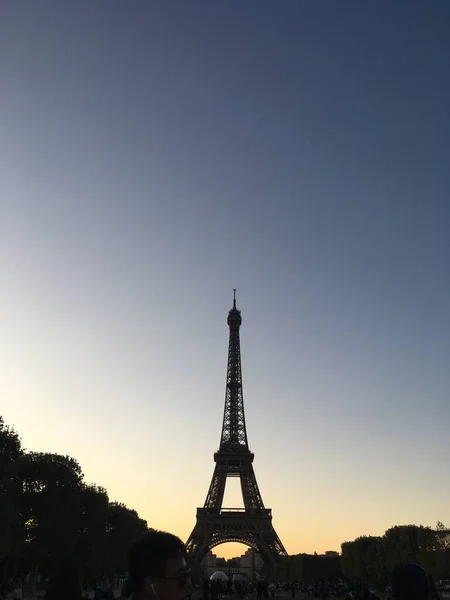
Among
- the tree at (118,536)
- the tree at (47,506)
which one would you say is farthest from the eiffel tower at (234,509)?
the tree at (47,506)

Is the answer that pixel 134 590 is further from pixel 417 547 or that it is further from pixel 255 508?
pixel 255 508

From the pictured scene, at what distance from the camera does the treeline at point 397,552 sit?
75000 mm

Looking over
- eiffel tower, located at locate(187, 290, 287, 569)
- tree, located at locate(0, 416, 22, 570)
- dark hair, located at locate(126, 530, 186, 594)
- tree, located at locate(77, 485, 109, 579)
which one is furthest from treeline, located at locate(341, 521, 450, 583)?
dark hair, located at locate(126, 530, 186, 594)

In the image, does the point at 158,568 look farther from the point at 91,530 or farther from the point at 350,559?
the point at 350,559

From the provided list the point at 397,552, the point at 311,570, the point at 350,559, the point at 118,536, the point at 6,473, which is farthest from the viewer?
the point at 311,570

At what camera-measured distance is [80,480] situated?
65.9 m

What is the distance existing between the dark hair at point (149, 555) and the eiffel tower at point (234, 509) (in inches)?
4194

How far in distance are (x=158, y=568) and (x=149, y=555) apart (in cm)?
10

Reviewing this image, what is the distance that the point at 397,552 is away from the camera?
277 ft

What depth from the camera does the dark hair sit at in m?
3.97

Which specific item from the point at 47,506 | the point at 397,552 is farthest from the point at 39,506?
the point at 397,552

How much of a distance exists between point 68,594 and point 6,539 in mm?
51524

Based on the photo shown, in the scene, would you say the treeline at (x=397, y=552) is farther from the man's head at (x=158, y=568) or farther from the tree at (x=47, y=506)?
the man's head at (x=158, y=568)

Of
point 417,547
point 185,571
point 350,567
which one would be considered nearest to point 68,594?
point 185,571
